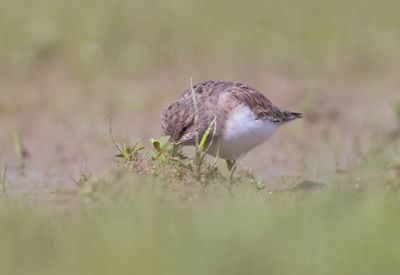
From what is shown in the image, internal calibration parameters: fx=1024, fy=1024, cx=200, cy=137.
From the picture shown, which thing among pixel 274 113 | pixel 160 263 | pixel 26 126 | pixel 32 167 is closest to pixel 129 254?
pixel 160 263

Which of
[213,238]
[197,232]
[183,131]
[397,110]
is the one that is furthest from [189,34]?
[213,238]

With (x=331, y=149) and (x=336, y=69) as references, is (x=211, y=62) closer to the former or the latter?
(x=336, y=69)

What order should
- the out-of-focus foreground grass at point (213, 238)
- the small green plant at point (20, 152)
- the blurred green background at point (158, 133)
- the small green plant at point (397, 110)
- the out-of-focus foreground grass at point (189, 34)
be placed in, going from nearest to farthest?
the out-of-focus foreground grass at point (213, 238), the blurred green background at point (158, 133), the small green plant at point (20, 152), the small green plant at point (397, 110), the out-of-focus foreground grass at point (189, 34)

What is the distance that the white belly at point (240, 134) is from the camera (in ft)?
26.1

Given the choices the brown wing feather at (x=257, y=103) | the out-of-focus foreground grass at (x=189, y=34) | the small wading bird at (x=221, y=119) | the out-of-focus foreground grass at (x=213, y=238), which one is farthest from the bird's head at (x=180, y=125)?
the out-of-focus foreground grass at (x=189, y=34)

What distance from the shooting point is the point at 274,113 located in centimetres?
865

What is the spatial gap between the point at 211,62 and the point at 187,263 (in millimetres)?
7235

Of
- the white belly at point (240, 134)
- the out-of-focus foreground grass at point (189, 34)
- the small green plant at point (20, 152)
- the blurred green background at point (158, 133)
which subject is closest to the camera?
the blurred green background at point (158, 133)

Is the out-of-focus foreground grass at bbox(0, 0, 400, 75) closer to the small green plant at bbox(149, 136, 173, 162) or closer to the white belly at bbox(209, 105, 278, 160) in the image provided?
the white belly at bbox(209, 105, 278, 160)

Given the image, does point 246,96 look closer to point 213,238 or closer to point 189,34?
point 213,238

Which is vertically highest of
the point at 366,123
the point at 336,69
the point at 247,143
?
the point at 336,69

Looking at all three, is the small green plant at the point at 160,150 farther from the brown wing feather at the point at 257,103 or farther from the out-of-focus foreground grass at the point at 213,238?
the out-of-focus foreground grass at the point at 213,238

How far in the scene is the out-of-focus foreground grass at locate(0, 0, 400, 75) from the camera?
1205 cm

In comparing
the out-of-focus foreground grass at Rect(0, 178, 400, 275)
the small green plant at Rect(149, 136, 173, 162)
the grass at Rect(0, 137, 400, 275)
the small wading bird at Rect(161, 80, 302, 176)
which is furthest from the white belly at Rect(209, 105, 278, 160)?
the out-of-focus foreground grass at Rect(0, 178, 400, 275)
